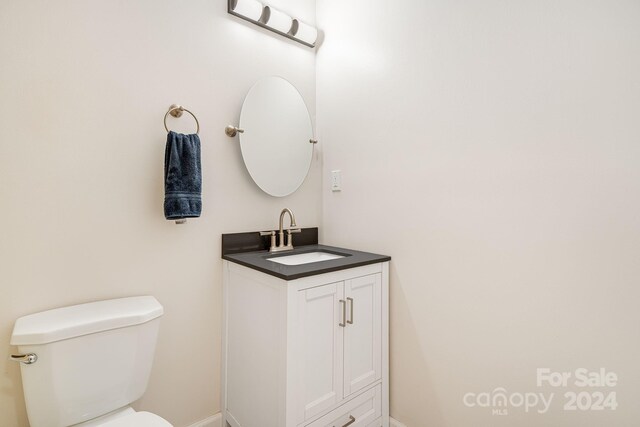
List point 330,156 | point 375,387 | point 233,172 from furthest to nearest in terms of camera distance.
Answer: point 330,156 < point 233,172 < point 375,387

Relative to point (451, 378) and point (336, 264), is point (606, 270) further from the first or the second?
point (336, 264)

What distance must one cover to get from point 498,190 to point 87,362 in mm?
1552

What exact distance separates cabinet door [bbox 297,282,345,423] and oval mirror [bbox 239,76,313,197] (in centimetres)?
71

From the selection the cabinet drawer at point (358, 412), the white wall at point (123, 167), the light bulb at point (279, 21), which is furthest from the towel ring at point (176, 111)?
the cabinet drawer at point (358, 412)

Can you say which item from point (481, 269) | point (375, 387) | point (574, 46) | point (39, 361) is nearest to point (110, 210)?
point (39, 361)

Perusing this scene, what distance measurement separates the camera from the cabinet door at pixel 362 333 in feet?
4.32

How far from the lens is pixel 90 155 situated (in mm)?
1207

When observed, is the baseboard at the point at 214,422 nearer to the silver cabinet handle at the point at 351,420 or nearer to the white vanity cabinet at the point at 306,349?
the white vanity cabinet at the point at 306,349

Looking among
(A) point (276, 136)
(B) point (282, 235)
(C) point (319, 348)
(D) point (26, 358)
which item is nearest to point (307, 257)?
(B) point (282, 235)

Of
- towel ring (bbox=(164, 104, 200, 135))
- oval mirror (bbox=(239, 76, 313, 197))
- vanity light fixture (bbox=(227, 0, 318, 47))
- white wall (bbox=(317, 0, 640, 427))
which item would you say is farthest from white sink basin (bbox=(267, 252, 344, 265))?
vanity light fixture (bbox=(227, 0, 318, 47))

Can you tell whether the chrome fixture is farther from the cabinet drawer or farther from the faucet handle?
the cabinet drawer

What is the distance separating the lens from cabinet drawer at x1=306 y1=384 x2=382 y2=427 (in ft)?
4.13

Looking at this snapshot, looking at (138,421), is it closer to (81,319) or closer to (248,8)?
(81,319)

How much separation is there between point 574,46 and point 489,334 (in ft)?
3.42
